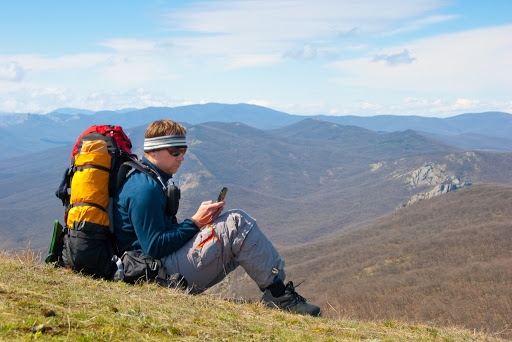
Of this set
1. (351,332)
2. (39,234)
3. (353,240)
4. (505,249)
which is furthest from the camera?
(39,234)

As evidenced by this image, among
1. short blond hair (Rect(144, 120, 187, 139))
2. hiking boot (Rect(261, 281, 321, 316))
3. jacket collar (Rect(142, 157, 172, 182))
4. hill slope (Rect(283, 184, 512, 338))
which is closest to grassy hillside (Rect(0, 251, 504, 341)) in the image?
hiking boot (Rect(261, 281, 321, 316))

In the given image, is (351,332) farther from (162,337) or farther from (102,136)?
(102,136)

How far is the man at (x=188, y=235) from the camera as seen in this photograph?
6441mm

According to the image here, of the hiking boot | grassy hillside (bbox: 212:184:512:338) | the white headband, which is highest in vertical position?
the white headband

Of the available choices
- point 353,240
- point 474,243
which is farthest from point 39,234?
point 474,243

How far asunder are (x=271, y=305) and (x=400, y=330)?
1.86 meters

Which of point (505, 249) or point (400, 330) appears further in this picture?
point (505, 249)

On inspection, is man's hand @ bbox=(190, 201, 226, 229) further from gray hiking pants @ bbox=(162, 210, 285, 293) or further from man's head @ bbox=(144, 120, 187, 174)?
man's head @ bbox=(144, 120, 187, 174)

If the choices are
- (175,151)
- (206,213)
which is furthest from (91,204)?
(206,213)

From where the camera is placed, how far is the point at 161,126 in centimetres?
688

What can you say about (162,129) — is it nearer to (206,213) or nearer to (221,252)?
(206,213)

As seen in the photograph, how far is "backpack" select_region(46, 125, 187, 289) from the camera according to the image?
20.8 feet

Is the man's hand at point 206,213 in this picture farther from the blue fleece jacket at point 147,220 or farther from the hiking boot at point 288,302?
the hiking boot at point 288,302

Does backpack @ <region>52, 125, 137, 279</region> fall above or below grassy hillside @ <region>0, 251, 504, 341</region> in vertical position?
above
